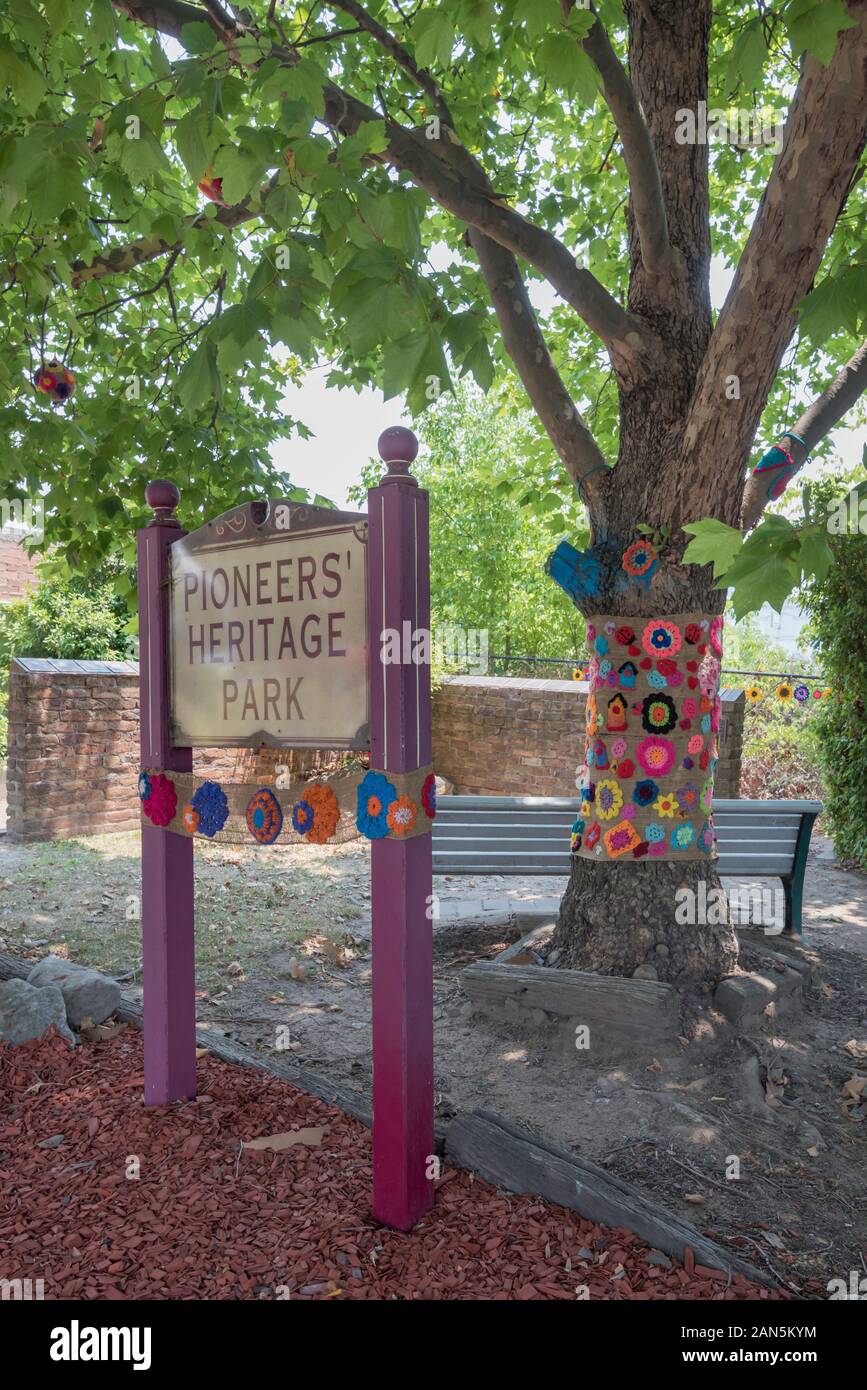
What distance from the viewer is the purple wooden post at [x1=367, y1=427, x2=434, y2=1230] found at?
87.1 inches

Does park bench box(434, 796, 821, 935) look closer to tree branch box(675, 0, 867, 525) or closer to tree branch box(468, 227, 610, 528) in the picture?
tree branch box(468, 227, 610, 528)

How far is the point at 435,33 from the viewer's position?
107 inches

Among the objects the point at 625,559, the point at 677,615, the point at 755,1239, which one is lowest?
the point at 755,1239

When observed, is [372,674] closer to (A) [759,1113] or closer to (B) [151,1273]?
(B) [151,1273]

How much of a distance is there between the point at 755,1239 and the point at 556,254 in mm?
3231

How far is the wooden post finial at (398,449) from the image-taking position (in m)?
2.28

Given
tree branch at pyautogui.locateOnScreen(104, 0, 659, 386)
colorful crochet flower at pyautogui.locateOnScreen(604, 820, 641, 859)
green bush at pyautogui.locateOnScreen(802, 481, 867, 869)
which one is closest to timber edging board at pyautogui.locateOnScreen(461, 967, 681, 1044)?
colorful crochet flower at pyautogui.locateOnScreen(604, 820, 641, 859)

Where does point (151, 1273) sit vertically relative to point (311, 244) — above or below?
below

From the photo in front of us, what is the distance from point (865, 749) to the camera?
279 inches

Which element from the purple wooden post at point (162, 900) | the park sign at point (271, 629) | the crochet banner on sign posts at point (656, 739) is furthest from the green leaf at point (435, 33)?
the crochet banner on sign posts at point (656, 739)

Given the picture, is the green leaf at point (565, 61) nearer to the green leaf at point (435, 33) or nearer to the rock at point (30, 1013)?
the green leaf at point (435, 33)

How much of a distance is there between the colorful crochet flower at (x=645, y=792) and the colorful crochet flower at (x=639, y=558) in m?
0.86

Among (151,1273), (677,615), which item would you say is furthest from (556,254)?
(151,1273)

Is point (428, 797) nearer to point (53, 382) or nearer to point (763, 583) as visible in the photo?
point (763, 583)
